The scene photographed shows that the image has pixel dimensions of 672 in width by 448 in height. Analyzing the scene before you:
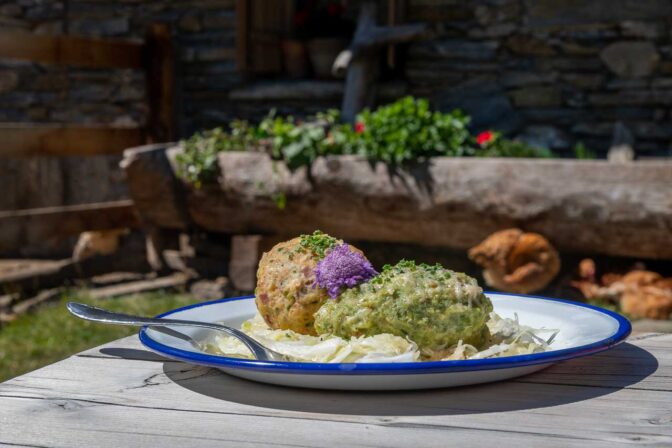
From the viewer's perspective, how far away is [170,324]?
1.34 meters

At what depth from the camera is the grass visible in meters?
4.42

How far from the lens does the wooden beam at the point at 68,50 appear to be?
19.2 ft

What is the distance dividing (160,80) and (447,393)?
633 cm

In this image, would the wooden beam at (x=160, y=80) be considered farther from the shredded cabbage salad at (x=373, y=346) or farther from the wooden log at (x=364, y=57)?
the shredded cabbage salad at (x=373, y=346)

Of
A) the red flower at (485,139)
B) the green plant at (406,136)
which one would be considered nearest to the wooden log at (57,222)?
the green plant at (406,136)

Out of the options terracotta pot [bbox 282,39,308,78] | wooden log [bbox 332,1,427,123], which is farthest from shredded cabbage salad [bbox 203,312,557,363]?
terracotta pot [bbox 282,39,308,78]

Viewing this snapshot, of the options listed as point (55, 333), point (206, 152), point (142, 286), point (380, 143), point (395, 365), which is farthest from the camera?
point (142, 286)

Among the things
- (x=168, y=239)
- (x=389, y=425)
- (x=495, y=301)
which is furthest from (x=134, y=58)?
(x=389, y=425)

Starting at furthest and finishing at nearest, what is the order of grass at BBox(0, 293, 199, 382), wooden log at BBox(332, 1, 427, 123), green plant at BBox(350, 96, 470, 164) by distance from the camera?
wooden log at BBox(332, 1, 427, 123) → green plant at BBox(350, 96, 470, 164) → grass at BBox(0, 293, 199, 382)

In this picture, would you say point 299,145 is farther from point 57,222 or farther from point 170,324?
point 170,324

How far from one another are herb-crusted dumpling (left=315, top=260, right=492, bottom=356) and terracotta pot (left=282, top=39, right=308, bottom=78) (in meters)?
6.95

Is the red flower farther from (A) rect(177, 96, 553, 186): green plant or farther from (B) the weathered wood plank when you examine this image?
(B) the weathered wood plank

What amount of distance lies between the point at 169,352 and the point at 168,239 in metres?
5.26

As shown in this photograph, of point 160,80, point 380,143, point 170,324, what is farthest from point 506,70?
point 170,324
